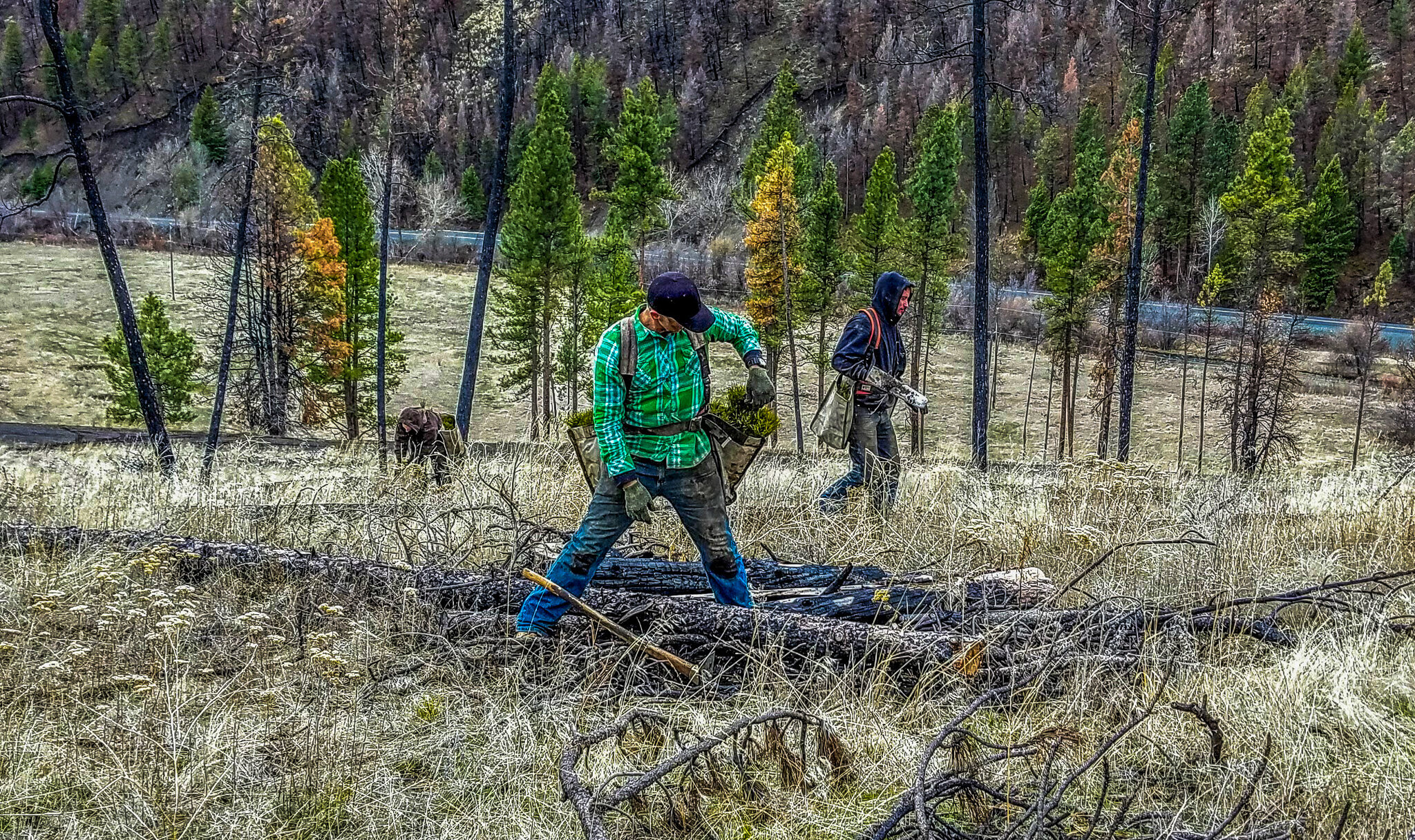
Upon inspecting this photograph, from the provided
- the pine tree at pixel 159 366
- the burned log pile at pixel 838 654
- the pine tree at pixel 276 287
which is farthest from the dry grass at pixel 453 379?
the burned log pile at pixel 838 654

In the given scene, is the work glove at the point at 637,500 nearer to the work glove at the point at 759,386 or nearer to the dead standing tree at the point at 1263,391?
the work glove at the point at 759,386

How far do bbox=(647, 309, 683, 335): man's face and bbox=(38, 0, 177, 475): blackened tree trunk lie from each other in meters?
7.56

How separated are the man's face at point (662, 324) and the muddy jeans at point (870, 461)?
9.46 feet

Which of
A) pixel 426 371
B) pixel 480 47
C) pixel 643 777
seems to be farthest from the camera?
pixel 480 47

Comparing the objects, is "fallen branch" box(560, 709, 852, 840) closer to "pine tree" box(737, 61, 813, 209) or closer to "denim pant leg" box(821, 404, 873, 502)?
"denim pant leg" box(821, 404, 873, 502)

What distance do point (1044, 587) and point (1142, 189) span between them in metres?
12.7

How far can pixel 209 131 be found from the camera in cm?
7175

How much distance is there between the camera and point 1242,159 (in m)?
56.8

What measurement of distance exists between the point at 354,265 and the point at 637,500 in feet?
97.5

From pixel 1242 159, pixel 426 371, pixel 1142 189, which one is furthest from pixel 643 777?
pixel 1242 159

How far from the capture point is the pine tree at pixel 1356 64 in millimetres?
64812

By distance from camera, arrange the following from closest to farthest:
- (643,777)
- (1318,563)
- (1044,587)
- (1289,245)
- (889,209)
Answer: (643,777) → (1044,587) → (1318,563) → (889,209) → (1289,245)

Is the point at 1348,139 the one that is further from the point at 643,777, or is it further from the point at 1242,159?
the point at 643,777

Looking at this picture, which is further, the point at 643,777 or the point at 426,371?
the point at 426,371
